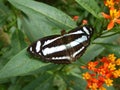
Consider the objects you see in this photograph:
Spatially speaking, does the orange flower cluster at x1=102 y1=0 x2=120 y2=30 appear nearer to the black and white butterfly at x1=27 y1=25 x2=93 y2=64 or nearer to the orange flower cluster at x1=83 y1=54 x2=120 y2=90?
the black and white butterfly at x1=27 y1=25 x2=93 y2=64

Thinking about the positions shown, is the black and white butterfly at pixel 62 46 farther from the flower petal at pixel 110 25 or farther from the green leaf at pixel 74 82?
the green leaf at pixel 74 82

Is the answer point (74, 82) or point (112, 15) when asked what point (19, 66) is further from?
point (74, 82)

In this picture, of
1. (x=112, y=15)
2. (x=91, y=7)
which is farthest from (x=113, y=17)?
(x=91, y=7)

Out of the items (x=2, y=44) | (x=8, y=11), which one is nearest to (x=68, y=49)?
(x=8, y=11)

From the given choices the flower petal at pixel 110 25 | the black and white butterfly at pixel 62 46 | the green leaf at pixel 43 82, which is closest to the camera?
the flower petal at pixel 110 25

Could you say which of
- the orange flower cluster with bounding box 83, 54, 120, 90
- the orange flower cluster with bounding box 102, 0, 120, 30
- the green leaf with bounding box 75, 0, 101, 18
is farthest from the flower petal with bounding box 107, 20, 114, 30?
Result: the orange flower cluster with bounding box 83, 54, 120, 90

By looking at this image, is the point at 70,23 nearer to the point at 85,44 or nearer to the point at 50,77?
the point at 85,44

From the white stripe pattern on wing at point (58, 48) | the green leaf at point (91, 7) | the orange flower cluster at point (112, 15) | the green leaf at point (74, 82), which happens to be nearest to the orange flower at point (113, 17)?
the orange flower cluster at point (112, 15)
